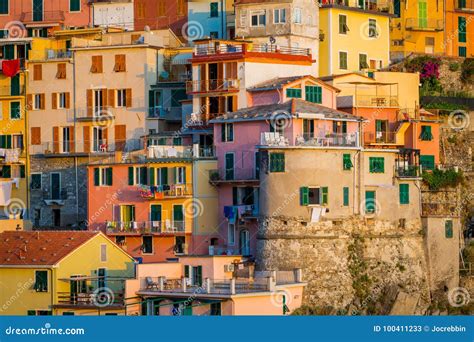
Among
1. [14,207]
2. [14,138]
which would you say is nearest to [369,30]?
[14,138]

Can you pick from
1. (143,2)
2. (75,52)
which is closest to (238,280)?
(75,52)

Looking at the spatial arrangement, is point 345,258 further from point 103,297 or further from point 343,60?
point 343,60

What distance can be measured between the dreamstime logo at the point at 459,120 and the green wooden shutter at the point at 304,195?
15.5 meters

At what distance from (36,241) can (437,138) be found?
70.1 ft

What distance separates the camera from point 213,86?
9981 centimetres

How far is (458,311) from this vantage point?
93.2m

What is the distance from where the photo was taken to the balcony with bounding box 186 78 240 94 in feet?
325

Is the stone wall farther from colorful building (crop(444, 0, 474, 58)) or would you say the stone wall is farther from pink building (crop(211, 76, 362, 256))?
colorful building (crop(444, 0, 474, 58))

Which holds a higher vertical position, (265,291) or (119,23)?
(119,23)

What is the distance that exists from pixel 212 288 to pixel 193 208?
33.5 feet

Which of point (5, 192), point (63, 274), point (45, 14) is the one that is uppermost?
point (45, 14)

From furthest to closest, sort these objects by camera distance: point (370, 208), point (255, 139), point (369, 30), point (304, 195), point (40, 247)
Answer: point (369, 30) < point (255, 139) < point (370, 208) < point (304, 195) < point (40, 247)

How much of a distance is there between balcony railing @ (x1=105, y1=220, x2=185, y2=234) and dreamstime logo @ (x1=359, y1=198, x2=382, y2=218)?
27.5 feet

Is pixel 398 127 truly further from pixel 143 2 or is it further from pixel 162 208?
pixel 143 2
